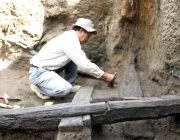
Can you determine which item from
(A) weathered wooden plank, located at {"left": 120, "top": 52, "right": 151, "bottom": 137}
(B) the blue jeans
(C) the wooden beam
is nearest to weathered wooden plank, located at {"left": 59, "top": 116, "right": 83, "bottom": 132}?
(C) the wooden beam

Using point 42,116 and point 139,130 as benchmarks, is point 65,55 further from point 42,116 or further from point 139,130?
point 139,130

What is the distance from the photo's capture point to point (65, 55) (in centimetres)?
304

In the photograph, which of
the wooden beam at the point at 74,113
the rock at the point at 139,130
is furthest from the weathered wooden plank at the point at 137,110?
the rock at the point at 139,130

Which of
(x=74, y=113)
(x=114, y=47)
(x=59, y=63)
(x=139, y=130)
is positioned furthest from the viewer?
(x=114, y=47)

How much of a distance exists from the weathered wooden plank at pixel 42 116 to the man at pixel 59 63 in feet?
2.26

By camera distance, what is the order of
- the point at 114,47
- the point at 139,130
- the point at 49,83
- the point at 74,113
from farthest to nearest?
the point at 114,47 → the point at 49,83 → the point at 139,130 → the point at 74,113

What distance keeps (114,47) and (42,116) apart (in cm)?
215

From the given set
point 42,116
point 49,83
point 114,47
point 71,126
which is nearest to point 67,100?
point 49,83

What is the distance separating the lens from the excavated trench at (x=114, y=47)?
97.4 inches

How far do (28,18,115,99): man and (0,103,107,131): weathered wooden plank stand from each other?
69cm

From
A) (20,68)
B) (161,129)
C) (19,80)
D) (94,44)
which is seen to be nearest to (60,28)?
(94,44)

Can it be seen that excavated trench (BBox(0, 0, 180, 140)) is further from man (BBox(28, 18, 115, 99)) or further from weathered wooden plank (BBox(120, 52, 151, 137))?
man (BBox(28, 18, 115, 99))

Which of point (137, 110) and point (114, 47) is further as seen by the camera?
point (114, 47)

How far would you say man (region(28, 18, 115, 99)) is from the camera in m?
2.91
